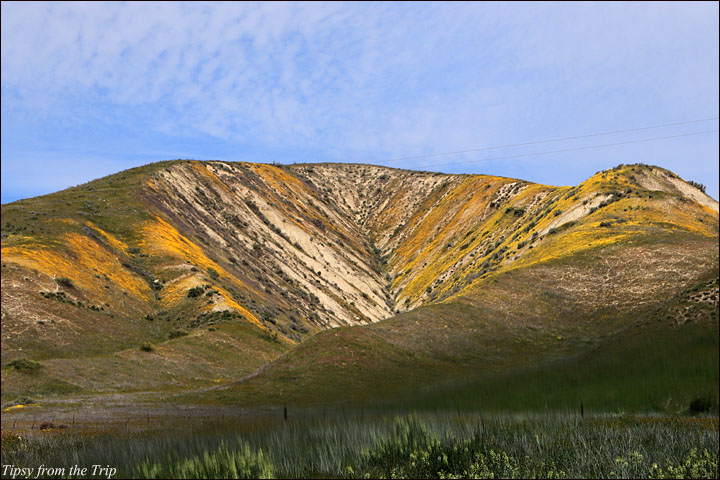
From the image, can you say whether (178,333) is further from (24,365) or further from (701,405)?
(701,405)

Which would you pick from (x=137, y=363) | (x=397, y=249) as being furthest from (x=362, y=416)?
(x=397, y=249)

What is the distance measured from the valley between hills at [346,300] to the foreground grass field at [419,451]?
6.38 feet

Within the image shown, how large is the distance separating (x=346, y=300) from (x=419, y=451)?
87.3 metres

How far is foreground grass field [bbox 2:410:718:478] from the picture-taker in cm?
1014

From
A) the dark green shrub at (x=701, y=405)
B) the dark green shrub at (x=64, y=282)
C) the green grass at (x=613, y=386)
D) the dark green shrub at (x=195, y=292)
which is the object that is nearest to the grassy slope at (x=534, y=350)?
the green grass at (x=613, y=386)

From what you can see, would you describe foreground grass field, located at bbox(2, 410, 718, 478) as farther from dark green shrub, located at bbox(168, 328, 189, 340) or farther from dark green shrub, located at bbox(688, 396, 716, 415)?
dark green shrub, located at bbox(168, 328, 189, 340)

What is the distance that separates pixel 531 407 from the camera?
13914mm

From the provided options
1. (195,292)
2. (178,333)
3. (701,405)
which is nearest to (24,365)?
(178,333)

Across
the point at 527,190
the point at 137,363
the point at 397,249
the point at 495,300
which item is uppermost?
the point at 527,190

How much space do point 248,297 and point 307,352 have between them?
36096mm

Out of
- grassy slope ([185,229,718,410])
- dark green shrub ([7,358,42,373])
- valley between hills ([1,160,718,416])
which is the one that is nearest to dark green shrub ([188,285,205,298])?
valley between hills ([1,160,718,416])

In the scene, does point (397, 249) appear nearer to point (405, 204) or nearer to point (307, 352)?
point (405, 204)

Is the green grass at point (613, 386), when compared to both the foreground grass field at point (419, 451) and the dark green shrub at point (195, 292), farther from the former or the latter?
the dark green shrub at point (195, 292)

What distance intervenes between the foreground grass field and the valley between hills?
6.38 feet
